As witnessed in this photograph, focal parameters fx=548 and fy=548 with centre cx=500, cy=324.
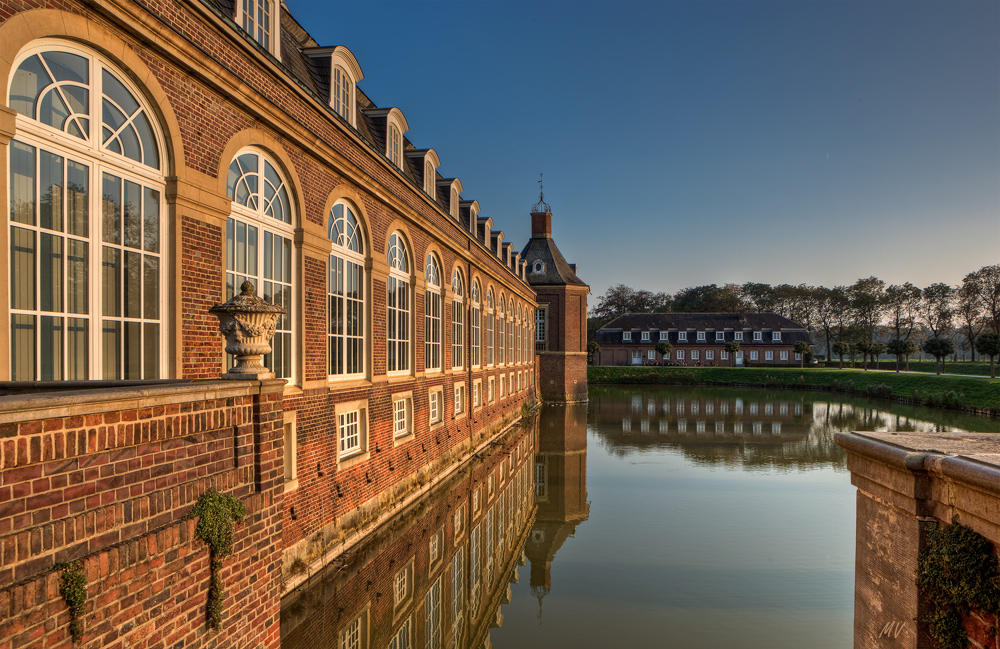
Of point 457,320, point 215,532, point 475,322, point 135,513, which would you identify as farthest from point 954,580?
point 475,322

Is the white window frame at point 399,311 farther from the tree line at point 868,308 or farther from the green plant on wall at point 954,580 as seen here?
the tree line at point 868,308

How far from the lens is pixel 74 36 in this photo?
16.2 ft

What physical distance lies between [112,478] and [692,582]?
8242 millimetres

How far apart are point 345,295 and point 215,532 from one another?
641 cm

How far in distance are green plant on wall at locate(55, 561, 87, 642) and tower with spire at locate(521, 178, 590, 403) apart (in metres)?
36.4

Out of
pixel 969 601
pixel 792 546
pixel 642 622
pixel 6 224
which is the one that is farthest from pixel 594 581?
pixel 6 224

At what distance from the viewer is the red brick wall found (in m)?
2.78

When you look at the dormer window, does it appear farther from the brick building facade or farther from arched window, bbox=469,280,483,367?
arched window, bbox=469,280,483,367

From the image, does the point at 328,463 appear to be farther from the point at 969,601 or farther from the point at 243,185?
the point at 969,601

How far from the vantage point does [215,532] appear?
406 centimetres

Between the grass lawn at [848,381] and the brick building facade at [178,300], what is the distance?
36.1 metres

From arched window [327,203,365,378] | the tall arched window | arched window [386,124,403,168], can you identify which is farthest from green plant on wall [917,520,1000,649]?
the tall arched window

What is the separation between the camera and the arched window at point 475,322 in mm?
19428

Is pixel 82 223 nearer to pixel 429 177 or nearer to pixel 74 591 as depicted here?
pixel 74 591
